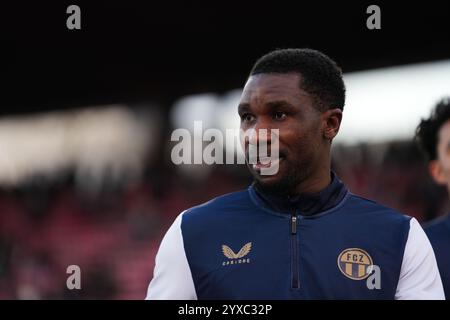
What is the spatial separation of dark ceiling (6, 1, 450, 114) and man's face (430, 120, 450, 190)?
483 cm

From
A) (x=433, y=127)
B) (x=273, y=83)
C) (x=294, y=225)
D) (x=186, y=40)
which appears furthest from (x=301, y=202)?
(x=186, y=40)

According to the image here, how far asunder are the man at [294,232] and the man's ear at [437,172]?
1.36 m

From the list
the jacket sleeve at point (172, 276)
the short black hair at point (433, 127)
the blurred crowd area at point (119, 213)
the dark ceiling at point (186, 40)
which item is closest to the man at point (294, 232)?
the jacket sleeve at point (172, 276)

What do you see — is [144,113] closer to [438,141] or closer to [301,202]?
[438,141]

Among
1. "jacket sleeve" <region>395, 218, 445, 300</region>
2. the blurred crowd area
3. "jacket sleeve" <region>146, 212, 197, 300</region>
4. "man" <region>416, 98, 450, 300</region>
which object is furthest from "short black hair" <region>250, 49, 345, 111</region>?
the blurred crowd area

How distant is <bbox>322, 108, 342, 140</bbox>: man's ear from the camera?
7.96 feet

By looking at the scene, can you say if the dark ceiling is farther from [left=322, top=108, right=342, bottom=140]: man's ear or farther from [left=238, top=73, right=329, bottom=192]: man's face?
[left=238, top=73, right=329, bottom=192]: man's face

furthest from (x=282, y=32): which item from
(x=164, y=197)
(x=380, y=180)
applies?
(x=164, y=197)

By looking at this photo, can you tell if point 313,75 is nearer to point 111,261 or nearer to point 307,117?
point 307,117

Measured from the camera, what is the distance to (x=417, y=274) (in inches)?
88.7

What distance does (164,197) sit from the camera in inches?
460

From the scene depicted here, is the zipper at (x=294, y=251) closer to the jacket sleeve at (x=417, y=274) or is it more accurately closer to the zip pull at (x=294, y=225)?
the zip pull at (x=294, y=225)
